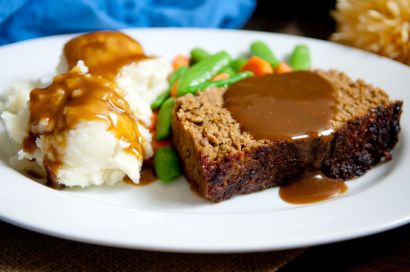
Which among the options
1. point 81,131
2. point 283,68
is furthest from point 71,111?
point 283,68

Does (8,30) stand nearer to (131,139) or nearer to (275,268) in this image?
(131,139)

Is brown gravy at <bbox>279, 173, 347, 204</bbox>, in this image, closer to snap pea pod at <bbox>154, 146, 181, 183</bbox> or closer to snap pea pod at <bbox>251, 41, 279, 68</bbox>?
snap pea pod at <bbox>154, 146, 181, 183</bbox>

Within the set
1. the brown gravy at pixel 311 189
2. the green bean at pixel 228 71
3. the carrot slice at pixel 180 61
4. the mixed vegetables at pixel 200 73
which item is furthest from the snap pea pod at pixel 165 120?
the brown gravy at pixel 311 189

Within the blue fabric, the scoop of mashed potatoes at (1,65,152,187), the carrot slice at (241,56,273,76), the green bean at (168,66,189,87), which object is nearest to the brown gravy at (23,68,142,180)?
the scoop of mashed potatoes at (1,65,152,187)

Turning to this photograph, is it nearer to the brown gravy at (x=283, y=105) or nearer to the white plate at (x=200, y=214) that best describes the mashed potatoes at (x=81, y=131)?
the white plate at (x=200, y=214)

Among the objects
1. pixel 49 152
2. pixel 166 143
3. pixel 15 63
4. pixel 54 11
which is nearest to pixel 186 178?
pixel 166 143
